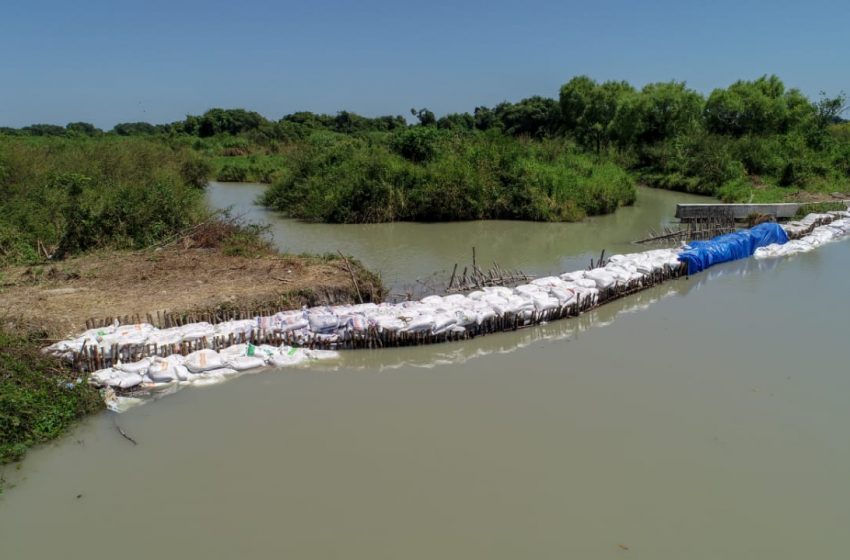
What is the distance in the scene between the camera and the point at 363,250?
12.7m

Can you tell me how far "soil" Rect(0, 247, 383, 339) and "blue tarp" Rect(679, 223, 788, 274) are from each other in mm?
6094

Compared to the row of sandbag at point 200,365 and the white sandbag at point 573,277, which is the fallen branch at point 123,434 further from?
the white sandbag at point 573,277

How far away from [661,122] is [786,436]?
25501 millimetres

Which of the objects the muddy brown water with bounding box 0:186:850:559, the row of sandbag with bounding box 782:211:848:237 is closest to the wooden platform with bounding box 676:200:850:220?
the row of sandbag with bounding box 782:211:848:237

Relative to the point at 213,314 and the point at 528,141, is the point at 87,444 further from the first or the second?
the point at 528,141

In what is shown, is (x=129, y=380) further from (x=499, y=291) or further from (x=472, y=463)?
(x=499, y=291)

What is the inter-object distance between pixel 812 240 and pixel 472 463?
12730 millimetres

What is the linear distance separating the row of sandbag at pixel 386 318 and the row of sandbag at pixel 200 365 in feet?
0.68

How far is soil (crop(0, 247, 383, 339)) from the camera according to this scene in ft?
22.7

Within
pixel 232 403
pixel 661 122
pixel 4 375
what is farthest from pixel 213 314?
pixel 661 122

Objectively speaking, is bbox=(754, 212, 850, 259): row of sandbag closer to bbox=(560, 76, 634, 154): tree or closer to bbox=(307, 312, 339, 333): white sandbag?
bbox=(307, 312, 339, 333): white sandbag

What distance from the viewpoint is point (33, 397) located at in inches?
201

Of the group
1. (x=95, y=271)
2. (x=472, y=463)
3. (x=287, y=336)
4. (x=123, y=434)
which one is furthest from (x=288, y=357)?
(x=95, y=271)

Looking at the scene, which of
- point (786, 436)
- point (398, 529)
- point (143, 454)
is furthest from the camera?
point (786, 436)
